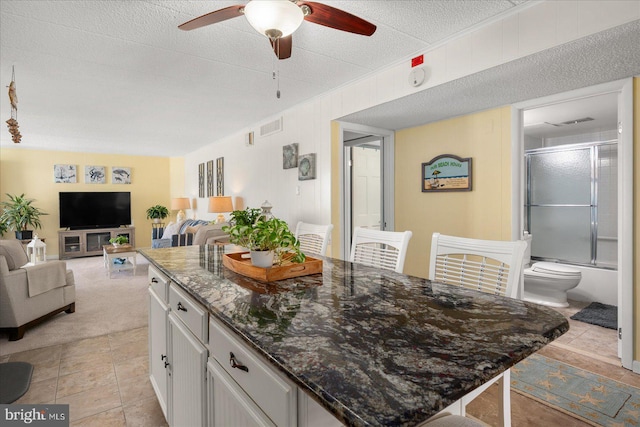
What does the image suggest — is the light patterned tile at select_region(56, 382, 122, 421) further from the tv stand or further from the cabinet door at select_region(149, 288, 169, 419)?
the tv stand

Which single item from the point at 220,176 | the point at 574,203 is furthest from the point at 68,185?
the point at 574,203

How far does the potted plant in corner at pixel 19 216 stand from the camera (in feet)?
21.6

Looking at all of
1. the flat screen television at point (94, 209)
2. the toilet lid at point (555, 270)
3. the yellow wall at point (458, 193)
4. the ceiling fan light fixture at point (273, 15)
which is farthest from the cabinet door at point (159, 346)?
the flat screen television at point (94, 209)

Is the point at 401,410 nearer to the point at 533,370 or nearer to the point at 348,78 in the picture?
the point at 533,370

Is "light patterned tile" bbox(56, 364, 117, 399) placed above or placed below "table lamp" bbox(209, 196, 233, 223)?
below

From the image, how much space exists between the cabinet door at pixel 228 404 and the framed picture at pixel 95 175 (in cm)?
835

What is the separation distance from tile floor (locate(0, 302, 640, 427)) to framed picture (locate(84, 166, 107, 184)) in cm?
614

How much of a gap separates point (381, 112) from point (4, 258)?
3.60 m

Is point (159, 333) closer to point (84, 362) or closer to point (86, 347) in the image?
point (84, 362)

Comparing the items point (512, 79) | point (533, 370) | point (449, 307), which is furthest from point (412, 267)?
point (449, 307)

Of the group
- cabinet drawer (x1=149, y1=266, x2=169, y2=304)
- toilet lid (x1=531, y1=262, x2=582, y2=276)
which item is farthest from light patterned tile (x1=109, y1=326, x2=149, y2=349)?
toilet lid (x1=531, y1=262, x2=582, y2=276)

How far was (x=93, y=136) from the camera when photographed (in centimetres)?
588

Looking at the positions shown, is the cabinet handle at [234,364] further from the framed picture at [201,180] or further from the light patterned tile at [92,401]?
the framed picture at [201,180]

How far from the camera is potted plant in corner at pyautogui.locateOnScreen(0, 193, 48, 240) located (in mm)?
6582
